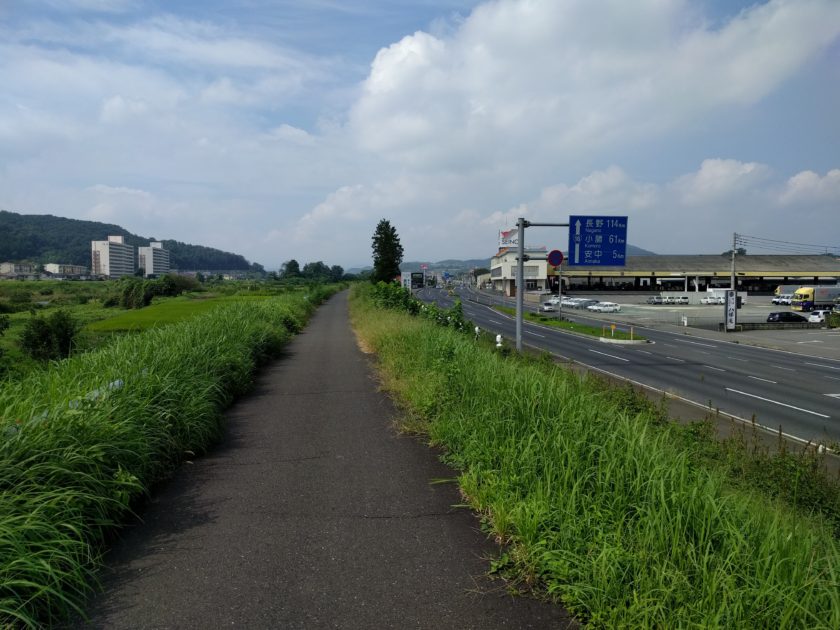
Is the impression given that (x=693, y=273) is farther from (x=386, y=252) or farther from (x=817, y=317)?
(x=386, y=252)

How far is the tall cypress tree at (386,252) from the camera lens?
176 ft

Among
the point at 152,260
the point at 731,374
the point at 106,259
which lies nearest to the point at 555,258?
the point at 731,374

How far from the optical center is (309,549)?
409cm

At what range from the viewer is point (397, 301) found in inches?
1037

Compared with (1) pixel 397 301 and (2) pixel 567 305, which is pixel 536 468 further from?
(2) pixel 567 305

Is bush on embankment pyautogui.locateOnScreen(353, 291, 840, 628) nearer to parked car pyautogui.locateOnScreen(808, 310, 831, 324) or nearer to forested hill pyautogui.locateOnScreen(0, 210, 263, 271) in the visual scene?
parked car pyautogui.locateOnScreen(808, 310, 831, 324)

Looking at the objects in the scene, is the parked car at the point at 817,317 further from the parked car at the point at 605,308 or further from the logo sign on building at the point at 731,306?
the parked car at the point at 605,308

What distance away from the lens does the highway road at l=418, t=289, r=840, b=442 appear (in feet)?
53.5

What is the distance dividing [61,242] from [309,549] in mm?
126734

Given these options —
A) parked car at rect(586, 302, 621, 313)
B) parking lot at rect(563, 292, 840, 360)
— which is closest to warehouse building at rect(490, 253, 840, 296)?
parking lot at rect(563, 292, 840, 360)

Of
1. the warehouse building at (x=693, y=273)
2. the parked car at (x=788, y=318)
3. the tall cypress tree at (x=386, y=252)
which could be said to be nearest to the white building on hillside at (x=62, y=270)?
the tall cypress tree at (x=386, y=252)

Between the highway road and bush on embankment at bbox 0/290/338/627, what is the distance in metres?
8.55

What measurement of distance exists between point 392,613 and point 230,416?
5933mm

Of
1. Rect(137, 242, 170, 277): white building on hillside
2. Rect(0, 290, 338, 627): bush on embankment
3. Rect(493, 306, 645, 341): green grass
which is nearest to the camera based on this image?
Rect(0, 290, 338, 627): bush on embankment
